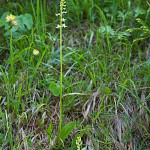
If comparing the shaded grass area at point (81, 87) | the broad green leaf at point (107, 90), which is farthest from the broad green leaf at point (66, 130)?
the broad green leaf at point (107, 90)

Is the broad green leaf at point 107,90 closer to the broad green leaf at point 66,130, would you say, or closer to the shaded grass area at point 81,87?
the shaded grass area at point 81,87

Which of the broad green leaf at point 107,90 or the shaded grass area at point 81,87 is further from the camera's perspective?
the broad green leaf at point 107,90

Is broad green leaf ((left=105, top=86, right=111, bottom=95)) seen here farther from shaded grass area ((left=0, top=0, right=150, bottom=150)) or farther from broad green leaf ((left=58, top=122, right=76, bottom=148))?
broad green leaf ((left=58, top=122, right=76, bottom=148))

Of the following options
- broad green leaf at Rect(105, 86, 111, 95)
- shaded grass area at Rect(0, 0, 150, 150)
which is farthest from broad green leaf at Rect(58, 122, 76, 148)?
broad green leaf at Rect(105, 86, 111, 95)

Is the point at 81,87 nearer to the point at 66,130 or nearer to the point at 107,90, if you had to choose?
the point at 107,90

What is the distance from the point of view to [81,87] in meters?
2.36

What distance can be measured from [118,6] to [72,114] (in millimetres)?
1690

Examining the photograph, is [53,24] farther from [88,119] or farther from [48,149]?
[48,149]

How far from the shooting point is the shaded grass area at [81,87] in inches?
82.0

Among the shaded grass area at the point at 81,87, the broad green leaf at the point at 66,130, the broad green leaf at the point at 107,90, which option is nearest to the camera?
the broad green leaf at the point at 66,130

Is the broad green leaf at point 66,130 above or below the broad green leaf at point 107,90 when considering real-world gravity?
below

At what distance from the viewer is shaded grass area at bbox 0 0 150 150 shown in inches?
82.0

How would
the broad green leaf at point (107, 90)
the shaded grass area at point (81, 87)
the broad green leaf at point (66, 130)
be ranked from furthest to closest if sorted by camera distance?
1. the broad green leaf at point (107, 90)
2. the shaded grass area at point (81, 87)
3. the broad green leaf at point (66, 130)

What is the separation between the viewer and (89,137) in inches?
79.9
